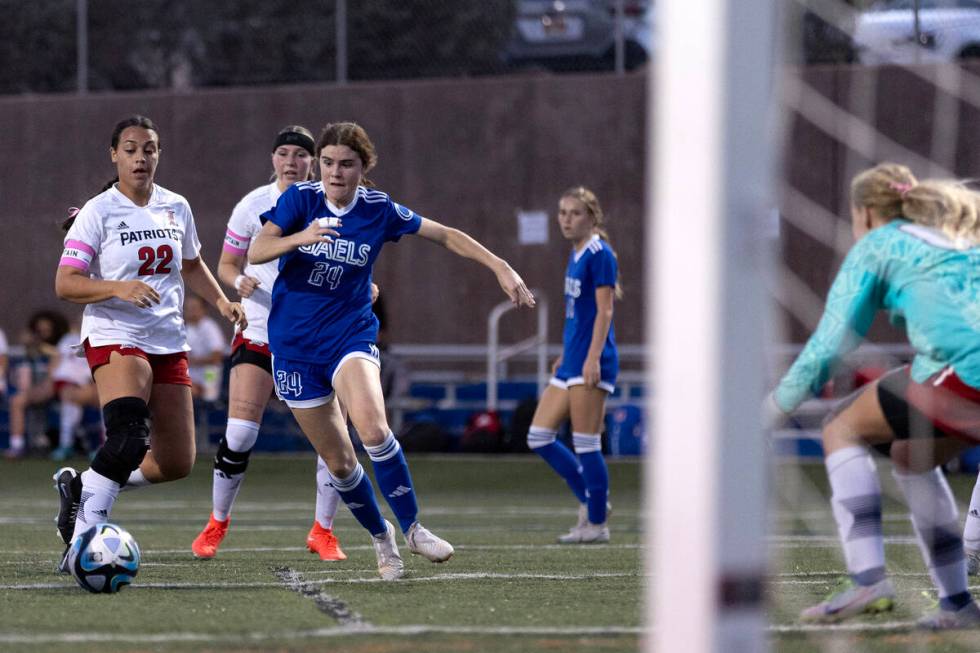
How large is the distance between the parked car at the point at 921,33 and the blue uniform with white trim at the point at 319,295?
322 inches

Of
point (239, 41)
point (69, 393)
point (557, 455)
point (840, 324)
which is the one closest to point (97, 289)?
point (840, 324)

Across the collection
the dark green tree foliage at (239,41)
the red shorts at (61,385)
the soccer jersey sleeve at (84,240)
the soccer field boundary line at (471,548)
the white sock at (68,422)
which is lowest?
the white sock at (68,422)

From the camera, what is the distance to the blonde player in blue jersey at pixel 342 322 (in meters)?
6.80

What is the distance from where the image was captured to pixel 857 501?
5199 mm

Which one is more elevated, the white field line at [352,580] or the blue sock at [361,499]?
the blue sock at [361,499]

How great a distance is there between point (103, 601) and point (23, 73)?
16.4 meters

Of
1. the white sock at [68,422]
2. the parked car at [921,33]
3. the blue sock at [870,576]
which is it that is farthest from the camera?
the white sock at [68,422]

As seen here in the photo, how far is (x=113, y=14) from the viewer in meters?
20.3

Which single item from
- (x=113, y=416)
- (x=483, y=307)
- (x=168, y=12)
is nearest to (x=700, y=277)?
(x=113, y=416)

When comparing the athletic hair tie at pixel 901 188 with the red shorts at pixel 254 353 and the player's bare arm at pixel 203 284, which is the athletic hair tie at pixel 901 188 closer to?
the player's bare arm at pixel 203 284

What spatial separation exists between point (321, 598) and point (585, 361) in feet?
13.0

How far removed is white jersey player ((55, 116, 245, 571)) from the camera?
6.98m

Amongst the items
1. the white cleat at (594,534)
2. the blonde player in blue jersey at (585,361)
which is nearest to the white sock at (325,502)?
the white cleat at (594,534)

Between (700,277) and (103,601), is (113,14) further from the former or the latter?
(700,277)
